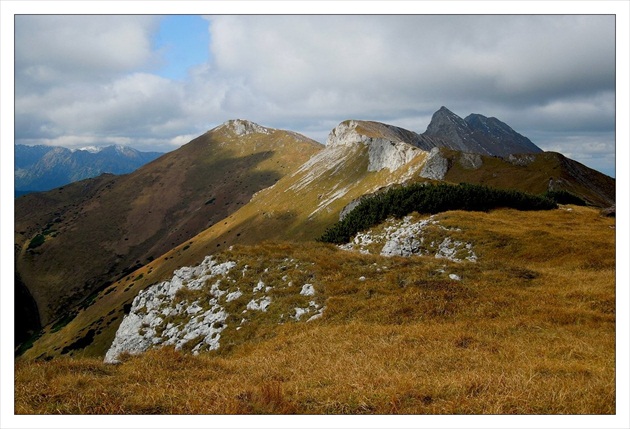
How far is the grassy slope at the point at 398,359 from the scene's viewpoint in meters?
8.25

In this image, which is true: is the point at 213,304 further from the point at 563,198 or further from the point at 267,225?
the point at 267,225

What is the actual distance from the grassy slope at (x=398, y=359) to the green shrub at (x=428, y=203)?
23114 millimetres

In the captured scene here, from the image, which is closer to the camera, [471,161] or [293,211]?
[471,161]

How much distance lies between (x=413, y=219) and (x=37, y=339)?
14203cm

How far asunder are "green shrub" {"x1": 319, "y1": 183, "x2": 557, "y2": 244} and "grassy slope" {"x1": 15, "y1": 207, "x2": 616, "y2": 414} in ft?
75.8

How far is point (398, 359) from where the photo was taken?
11.7 m

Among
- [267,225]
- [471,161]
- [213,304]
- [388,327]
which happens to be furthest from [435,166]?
[388,327]

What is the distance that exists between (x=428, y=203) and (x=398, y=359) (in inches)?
1494

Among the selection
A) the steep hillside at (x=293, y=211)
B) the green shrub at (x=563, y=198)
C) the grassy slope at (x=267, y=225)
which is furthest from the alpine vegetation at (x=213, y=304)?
the steep hillside at (x=293, y=211)

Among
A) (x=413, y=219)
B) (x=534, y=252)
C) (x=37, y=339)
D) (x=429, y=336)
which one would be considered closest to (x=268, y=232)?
(x=37, y=339)

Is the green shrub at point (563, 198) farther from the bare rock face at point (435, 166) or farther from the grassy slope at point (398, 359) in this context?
the grassy slope at point (398, 359)

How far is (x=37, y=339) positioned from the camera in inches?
5022

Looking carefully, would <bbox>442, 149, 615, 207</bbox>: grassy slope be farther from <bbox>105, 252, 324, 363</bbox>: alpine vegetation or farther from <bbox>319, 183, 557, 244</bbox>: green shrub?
<bbox>105, 252, 324, 363</bbox>: alpine vegetation

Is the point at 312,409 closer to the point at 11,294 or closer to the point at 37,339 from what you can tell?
the point at 11,294
